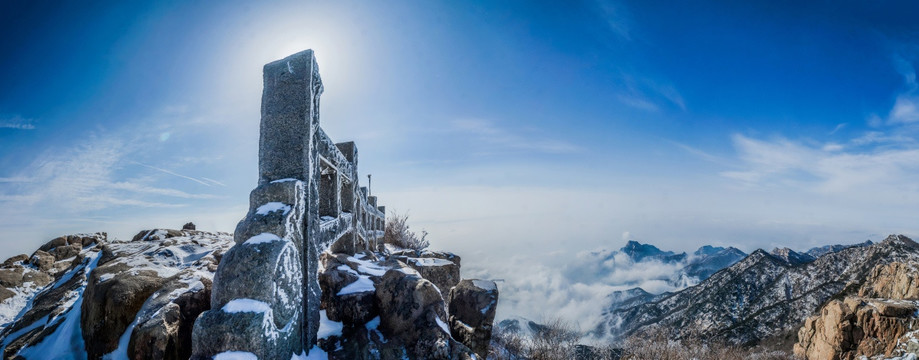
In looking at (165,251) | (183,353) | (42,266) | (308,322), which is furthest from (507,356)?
(42,266)

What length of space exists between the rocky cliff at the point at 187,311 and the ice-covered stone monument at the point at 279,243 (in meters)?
0.91

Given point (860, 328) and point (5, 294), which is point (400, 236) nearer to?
point (5, 294)

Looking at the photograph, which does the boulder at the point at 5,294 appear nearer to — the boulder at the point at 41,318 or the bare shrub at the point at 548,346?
the boulder at the point at 41,318

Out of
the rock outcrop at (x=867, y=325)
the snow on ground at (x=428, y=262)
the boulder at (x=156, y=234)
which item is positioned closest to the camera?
the boulder at (x=156, y=234)


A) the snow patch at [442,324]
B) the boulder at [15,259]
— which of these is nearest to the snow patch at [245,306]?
the snow patch at [442,324]

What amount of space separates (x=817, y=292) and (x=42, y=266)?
238 feet

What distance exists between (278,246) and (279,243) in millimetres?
67

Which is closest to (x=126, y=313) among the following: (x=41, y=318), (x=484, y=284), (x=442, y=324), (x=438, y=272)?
(x=41, y=318)

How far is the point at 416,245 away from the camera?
82.3 feet

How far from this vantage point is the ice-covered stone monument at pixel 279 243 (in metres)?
5.07

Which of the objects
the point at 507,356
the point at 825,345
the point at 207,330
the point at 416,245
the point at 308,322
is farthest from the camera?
the point at 825,345

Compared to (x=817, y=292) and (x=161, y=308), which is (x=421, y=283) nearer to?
(x=161, y=308)

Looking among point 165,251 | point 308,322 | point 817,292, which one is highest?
point 165,251

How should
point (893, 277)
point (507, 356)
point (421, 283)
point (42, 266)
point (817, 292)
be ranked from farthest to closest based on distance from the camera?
point (817, 292), point (893, 277), point (42, 266), point (507, 356), point (421, 283)
